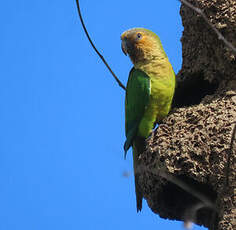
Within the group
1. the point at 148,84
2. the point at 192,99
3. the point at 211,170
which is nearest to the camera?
the point at 211,170

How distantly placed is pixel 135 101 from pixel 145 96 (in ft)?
0.42

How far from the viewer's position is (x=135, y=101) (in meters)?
3.94

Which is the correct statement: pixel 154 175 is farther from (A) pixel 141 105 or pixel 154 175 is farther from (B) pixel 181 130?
(A) pixel 141 105

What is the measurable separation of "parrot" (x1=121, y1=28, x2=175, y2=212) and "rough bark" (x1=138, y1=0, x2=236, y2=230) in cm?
17

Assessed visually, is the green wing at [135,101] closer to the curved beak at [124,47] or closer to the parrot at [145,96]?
the parrot at [145,96]

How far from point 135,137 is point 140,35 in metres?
1.10

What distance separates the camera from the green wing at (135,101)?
12.7 feet

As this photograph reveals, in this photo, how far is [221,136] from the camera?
316cm

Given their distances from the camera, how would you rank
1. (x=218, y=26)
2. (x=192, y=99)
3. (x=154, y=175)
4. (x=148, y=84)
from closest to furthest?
(x=154, y=175), (x=218, y=26), (x=148, y=84), (x=192, y=99)

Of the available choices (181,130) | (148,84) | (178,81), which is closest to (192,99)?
(178,81)

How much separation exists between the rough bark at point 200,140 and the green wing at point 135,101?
291mm

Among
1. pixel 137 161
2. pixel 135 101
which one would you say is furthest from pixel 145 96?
pixel 137 161

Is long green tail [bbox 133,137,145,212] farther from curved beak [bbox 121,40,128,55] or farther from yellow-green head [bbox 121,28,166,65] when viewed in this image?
curved beak [bbox 121,40,128,55]

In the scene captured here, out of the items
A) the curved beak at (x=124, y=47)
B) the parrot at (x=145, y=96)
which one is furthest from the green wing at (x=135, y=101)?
the curved beak at (x=124, y=47)
